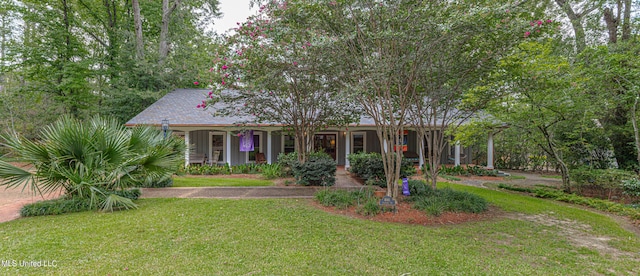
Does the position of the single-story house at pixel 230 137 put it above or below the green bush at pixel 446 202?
above

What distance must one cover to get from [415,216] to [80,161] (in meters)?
6.89

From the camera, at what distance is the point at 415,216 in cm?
529

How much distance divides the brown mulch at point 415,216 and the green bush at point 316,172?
8.54ft

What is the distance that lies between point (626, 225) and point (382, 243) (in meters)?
5.51

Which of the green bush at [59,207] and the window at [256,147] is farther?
the window at [256,147]

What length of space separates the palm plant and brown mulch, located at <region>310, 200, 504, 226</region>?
14.0 feet

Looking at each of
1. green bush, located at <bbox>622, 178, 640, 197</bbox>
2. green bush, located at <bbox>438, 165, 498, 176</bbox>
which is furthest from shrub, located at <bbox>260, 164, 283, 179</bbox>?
green bush, located at <bbox>622, 178, 640, 197</bbox>

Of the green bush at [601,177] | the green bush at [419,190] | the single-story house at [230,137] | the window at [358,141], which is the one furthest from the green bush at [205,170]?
the green bush at [601,177]

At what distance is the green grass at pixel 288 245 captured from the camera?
9.95 feet

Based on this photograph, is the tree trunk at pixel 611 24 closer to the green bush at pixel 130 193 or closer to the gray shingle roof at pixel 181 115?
the gray shingle roof at pixel 181 115

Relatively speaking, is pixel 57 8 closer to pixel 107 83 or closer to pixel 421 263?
pixel 107 83

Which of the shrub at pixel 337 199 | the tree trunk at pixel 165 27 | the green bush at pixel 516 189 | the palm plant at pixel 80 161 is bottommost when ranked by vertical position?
the green bush at pixel 516 189

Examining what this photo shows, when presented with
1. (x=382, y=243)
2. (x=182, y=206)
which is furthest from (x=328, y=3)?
(x=182, y=206)

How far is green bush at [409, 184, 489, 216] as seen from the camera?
18.1ft
